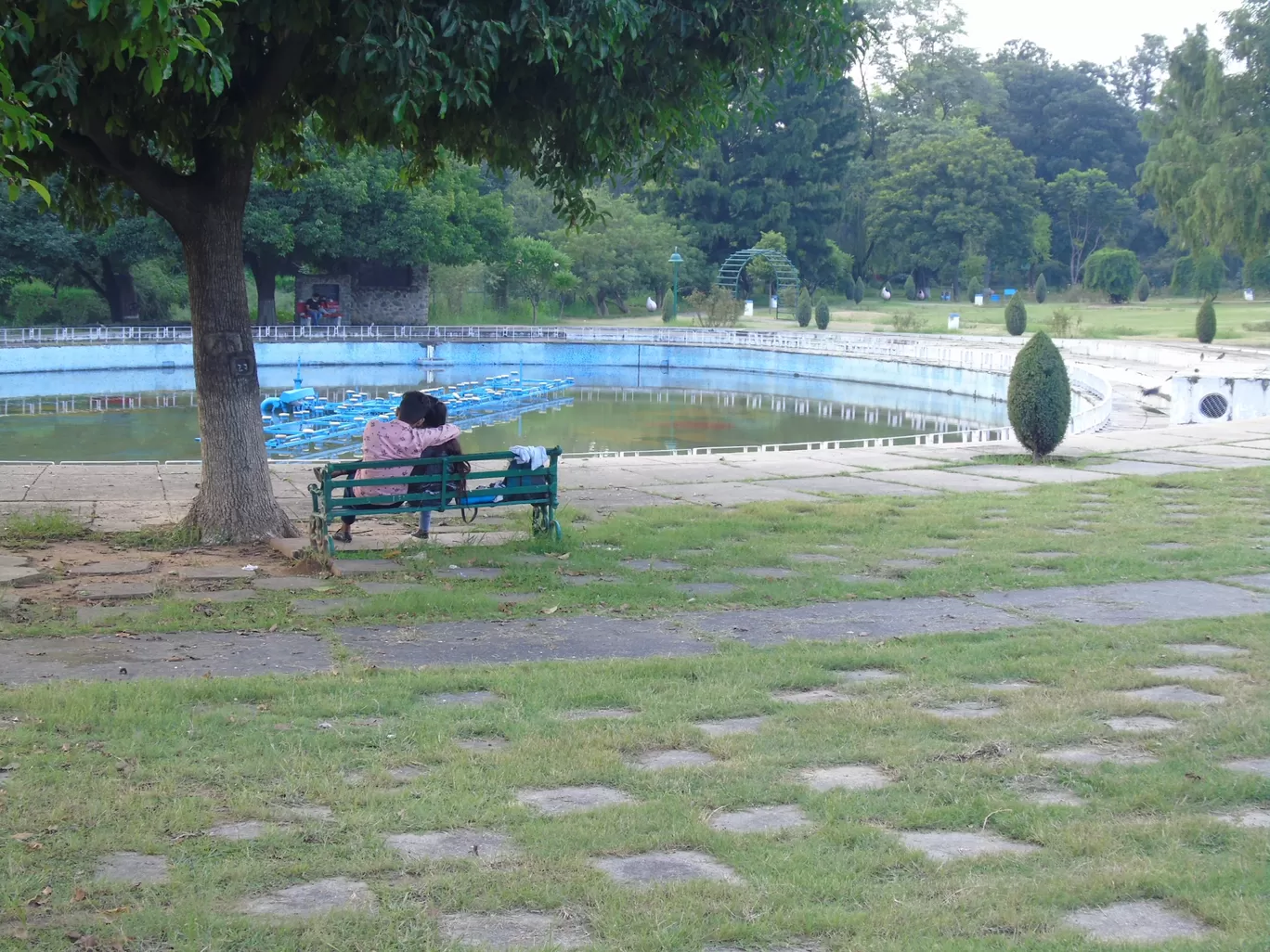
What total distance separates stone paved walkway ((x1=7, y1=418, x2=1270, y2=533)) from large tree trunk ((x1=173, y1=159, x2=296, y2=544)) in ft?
4.79

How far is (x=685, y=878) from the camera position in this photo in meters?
4.33

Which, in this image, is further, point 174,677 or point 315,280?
point 315,280

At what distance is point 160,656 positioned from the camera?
7262 millimetres

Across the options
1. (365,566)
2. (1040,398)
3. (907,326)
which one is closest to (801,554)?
(365,566)

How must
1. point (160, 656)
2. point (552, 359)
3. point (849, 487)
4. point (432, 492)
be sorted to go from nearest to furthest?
point (160, 656)
point (432, 492)
point (849, 487)
point (552, 359)

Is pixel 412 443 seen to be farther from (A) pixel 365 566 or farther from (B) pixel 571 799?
(B) pixel 571 799

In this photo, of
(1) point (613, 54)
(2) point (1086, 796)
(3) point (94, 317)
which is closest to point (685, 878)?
(2) point (1086, 796)

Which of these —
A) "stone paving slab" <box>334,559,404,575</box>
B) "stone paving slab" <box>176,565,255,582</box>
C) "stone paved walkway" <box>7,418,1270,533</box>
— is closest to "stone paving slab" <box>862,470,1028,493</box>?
"stone paved walkway" <box>7,418,1270,533</box>

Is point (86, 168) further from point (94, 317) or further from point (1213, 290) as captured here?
point (1213, 290)

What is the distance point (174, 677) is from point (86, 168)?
656cm

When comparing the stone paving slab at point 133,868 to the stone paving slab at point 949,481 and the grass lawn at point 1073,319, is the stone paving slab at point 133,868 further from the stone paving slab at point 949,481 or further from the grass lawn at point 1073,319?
the grass lawn at point 1073,319

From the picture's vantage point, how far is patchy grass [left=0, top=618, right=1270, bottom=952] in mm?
4004

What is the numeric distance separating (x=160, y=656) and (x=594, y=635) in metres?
2.49

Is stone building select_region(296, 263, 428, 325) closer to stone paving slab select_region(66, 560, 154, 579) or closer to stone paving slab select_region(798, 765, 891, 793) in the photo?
stone paving slab select_region(66, 560, 154, 579)
